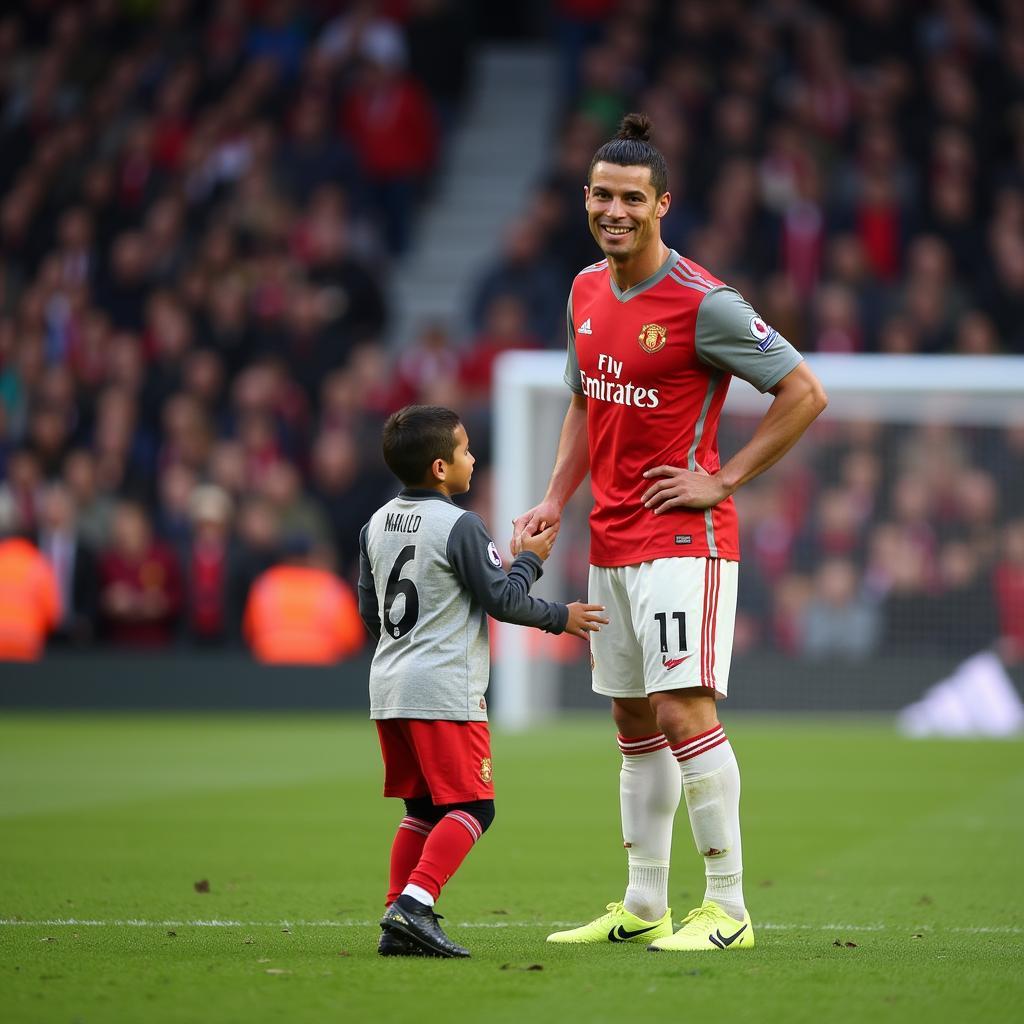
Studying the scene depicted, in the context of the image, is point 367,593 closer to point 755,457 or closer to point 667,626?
point 667,626

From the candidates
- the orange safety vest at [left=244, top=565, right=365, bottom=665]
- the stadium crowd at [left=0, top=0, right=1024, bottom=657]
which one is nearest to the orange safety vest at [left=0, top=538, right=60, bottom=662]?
the stadium crowd at [left=0, top=0, right=1024, bottom=657]

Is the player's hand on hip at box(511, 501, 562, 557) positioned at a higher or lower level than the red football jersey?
lower

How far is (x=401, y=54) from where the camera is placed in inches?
803

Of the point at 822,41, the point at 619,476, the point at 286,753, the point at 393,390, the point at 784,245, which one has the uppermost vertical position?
the point at 822,41

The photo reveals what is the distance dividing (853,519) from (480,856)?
27.4 feet

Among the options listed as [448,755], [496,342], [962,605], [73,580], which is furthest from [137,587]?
[448,755]

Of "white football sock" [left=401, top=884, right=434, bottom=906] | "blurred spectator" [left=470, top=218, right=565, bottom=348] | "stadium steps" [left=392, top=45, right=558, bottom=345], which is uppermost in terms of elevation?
"stadium steps" [left=392, top=45, right=558, bottom=345]

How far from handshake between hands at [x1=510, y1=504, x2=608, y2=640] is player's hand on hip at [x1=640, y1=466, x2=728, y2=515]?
34cm

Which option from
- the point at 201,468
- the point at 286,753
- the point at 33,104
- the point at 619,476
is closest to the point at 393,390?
the point at 201,468

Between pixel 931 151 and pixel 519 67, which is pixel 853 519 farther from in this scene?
pixel 519 67

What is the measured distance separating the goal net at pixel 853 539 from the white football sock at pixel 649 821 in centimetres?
915

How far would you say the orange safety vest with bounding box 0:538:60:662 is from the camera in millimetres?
15695

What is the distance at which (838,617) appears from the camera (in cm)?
1545

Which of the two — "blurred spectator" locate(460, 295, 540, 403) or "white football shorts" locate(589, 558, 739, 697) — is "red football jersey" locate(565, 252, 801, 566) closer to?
"white football shorts" locate(589, 558, 739, 697)
